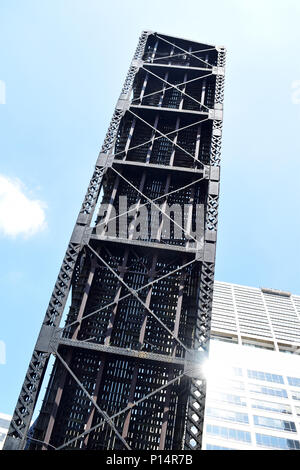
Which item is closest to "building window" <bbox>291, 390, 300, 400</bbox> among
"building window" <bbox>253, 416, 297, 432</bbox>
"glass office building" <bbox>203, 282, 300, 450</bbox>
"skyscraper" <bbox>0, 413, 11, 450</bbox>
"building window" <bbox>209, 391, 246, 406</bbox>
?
"glass office building" <bbox>203, 282, 300, 450</bbox>

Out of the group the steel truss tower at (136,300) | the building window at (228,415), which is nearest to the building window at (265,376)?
the building window at (228,415)

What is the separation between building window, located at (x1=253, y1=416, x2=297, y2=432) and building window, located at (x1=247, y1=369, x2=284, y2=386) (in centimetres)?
624

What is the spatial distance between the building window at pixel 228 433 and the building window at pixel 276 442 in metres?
1.71

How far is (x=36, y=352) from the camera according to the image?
31.9ft

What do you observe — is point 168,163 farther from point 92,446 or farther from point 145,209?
point 92,446

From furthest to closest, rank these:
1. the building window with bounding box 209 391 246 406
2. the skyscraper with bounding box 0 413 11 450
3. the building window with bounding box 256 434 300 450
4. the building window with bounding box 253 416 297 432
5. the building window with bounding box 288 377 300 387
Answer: the skyscraper with bounding box 0 413 11 450 → the building window with bounding box 288 377 300 387 → the building window with bounding box 209 391 246 406 → the building window with bounding box 253 416 297 432 → the building window with bounding box 256 434 300 450

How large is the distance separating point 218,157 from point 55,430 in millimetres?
12197

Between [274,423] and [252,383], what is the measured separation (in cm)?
620

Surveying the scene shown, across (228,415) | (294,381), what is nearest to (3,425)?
(228,415)

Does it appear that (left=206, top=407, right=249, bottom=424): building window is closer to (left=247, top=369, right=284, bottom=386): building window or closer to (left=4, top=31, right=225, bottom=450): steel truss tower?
(left=247, top=369, right=284, bottom=386): building window

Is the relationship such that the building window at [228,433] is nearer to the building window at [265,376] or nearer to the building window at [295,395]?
the building window at [265,376]

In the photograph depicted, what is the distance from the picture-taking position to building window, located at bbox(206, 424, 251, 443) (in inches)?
1813
